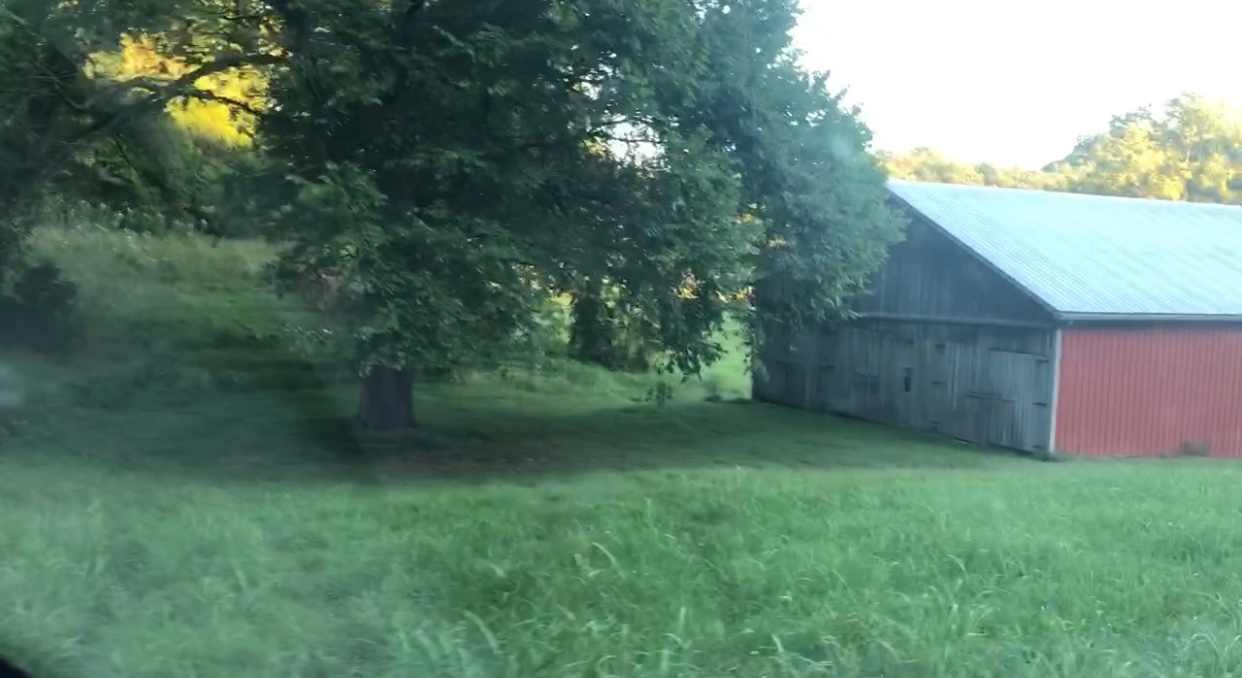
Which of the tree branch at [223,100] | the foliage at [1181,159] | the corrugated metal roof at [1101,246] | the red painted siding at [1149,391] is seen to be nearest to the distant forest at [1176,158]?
the foliage at [1181,159]

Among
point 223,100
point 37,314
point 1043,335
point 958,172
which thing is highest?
point 958,172

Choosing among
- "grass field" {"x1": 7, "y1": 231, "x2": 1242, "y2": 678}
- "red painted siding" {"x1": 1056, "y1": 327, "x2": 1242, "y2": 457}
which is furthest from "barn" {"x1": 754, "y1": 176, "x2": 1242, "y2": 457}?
"grass field" {"x1": 7, "y1": 231, "x2": 1242, "y2": 678}

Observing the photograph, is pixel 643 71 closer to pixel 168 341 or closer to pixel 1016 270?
pixel 1016 270

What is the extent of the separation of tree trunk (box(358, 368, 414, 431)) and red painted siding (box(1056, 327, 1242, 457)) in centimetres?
1025

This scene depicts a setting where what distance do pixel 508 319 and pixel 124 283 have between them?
14460mm

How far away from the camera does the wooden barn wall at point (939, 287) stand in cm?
2172

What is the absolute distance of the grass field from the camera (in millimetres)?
6750

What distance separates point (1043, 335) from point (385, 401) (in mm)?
10441

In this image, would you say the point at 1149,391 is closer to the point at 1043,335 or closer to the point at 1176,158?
the point at 1043,335

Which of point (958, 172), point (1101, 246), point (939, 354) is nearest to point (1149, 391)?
point (939, 354)

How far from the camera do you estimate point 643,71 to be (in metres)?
15.2

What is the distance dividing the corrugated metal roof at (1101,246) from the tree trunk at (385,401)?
32.6 ft

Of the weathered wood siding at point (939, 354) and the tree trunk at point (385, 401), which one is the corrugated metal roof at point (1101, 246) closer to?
the weathered wood siding at point (939, 354)

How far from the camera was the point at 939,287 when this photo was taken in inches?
928
